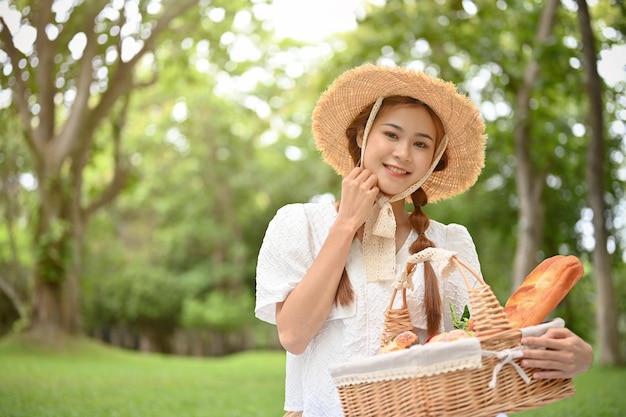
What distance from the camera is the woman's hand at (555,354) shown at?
1.71 metres

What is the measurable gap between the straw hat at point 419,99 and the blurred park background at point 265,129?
3.79 m

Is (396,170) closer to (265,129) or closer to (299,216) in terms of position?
(299,216)

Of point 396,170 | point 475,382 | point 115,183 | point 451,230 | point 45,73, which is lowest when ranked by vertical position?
point 475,382

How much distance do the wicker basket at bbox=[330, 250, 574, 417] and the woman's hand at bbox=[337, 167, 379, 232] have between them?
46 cm

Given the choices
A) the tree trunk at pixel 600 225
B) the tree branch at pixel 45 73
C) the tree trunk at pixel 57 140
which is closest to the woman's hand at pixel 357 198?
the tree trunk at pixel 600 225

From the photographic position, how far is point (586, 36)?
8.92 m

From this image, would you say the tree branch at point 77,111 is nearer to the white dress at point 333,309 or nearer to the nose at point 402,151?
the white dress at point 333,309

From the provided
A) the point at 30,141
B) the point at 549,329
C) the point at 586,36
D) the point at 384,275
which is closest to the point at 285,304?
the point at 384,275

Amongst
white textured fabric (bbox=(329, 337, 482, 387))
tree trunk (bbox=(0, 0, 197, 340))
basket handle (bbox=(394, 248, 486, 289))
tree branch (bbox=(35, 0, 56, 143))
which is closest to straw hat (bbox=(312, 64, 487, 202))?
basket handle (bbox=(394, 248, 486, 289))

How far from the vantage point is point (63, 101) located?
527 inches

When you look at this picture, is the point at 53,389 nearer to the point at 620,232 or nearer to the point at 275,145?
the point at 620,232

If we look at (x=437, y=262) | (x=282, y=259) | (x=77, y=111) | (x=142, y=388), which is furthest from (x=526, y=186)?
(x=437, y=262)

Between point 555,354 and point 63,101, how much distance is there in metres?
12.8

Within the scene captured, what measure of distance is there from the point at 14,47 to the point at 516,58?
7259mm
